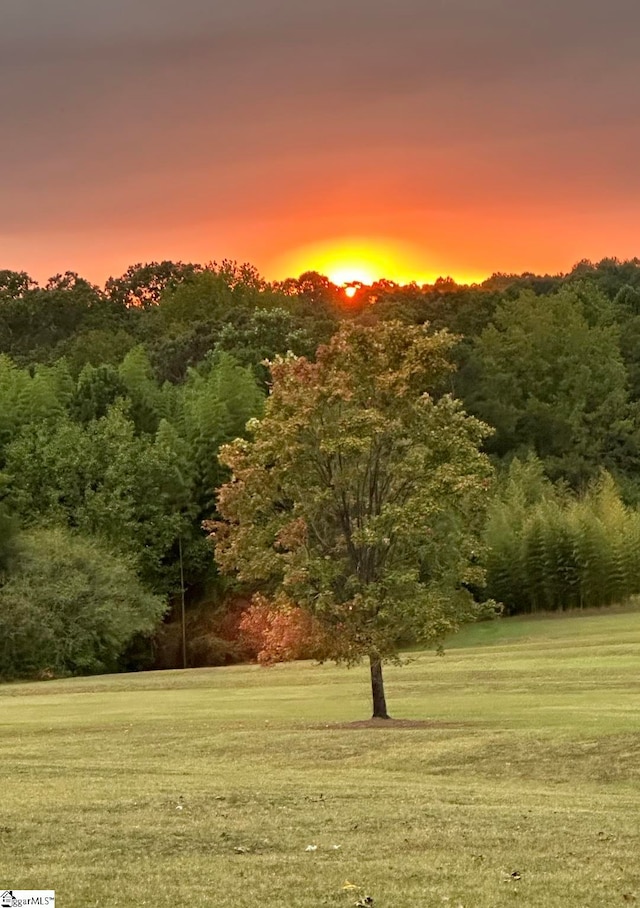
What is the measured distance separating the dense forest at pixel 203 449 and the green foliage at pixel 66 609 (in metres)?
0.10

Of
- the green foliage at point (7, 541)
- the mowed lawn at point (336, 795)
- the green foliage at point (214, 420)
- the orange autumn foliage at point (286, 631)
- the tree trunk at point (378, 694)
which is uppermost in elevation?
the green foliage at point (214, 420)

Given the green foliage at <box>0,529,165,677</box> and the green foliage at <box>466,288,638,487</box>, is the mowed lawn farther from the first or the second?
the green foliage at <box>466,288,638,487</box>

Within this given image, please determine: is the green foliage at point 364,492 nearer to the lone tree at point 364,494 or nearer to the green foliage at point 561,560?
the lone tree at point 364,494

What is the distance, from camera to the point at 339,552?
2694cm

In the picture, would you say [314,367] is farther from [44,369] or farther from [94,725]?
[44,369]

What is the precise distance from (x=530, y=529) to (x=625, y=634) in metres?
13.3

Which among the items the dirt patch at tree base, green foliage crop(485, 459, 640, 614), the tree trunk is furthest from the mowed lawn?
green foliage crop(485, 459, 640, 614)

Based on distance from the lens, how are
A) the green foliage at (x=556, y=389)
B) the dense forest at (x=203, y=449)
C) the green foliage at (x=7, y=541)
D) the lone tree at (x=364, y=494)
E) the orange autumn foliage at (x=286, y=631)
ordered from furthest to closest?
1. the green foliage at (x=556, y=389)
2. the dense forest at (x=203, y=449)
3. the green foliage at (x=7, y=541)
4. the orange autumn foliage at (x=286, y=631)
5. the lone tree at (x=364, y=494)

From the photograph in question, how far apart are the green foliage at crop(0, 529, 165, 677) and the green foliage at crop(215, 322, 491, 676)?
101ft

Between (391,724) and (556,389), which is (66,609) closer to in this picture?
(391,724)

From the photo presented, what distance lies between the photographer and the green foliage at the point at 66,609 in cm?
5534

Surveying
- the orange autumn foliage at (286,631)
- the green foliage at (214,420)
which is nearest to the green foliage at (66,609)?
the green foliage at (214,420)

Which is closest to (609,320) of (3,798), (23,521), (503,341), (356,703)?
(503,341)

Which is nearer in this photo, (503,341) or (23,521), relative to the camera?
(23,521)
